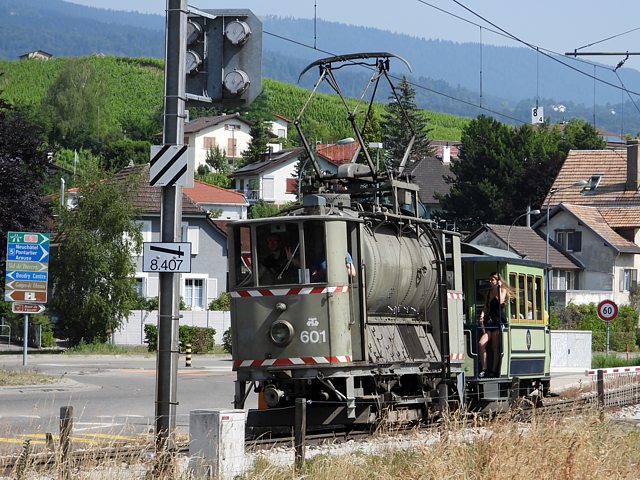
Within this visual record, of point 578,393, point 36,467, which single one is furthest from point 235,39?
point 578,393

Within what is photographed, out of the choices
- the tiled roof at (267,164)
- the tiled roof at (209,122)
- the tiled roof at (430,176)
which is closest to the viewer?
the tiled roof at (267,164)

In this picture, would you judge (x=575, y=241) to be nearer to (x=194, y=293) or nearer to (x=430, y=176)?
(x=194, y=293)

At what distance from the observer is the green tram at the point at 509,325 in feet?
72.4

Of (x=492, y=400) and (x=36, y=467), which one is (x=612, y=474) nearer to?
(x=36, y=467)

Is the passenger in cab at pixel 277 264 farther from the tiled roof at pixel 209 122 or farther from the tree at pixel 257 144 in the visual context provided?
the tiled roof at pixel 209 122

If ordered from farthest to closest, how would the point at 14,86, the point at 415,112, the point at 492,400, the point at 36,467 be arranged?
the point at 14,86, the point at 415,112, the point at 492,400, the point at 36,467

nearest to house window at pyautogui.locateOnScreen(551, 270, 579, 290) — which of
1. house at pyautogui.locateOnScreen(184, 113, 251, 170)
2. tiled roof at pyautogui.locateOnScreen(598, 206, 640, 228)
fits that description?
tiled roof at pyautogui.locateOnScreen(598, 206, 640, 228)

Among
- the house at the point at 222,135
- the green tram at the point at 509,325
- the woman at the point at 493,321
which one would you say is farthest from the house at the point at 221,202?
the woman at the point at 493,321

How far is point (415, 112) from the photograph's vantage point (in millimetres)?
120312

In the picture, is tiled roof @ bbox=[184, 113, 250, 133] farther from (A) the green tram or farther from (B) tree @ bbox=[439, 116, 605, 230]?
(A) the green tram

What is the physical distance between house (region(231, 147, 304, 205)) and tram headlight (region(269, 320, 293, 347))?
3839 inches

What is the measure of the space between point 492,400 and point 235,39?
34.6ft

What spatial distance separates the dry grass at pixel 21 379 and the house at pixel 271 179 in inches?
3314

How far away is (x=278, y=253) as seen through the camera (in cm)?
1733
